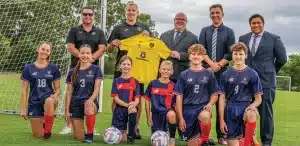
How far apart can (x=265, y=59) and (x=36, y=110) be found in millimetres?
3179

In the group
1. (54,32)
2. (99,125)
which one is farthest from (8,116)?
(54,32)

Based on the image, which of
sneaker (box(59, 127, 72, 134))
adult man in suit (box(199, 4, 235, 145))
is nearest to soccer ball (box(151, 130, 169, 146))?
adult man in suit (box(199, 4, 235, 145))

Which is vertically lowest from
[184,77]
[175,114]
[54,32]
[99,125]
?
[99,125]

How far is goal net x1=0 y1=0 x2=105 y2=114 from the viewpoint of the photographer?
9.78 meters

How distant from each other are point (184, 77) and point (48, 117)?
6.39 ft

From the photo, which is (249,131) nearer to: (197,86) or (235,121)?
(235,121)

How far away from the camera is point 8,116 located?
8.67m

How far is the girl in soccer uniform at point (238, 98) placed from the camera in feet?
16.7

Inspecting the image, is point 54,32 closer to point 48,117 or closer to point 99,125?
point 99,125

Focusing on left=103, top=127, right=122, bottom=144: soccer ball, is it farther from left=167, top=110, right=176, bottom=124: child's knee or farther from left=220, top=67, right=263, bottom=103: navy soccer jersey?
left=220, top=67, right=263, bottom=103: navy soccer jersey

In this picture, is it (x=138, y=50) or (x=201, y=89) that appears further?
(x=138, y=50)

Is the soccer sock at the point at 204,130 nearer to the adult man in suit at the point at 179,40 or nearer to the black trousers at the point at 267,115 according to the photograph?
the black trousers at the point at 267,115

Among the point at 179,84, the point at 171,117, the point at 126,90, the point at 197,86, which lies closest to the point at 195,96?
the point at 197,86

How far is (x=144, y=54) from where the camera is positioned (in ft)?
20.9
